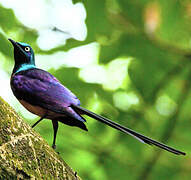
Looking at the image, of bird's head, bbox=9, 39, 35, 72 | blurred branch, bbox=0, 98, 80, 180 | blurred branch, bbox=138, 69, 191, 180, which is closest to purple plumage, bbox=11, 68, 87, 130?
bird's head, bbox=9, 39, 35, 72

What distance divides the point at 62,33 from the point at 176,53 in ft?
4.20

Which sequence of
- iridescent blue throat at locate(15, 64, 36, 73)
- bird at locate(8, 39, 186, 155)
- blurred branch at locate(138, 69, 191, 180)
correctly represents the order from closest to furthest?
bird at locate(8, 39, 186, 155), iridescent blue throat at locate(15, 64, 36, 73), blurred branch at locate(138, 69, 191, 180)

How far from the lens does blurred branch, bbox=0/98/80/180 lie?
2.14 m

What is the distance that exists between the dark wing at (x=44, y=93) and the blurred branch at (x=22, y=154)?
1.94 feet

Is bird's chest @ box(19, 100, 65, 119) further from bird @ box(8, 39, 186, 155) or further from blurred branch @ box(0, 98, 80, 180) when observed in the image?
blurred branch @ box(0, 98, 80, 180)

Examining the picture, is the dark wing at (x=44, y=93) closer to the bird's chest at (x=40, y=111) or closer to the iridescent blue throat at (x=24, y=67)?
the bird's chest at (x=40, y=111)

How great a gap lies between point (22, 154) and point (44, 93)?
3.36 feet

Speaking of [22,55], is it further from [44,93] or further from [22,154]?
[22,154]

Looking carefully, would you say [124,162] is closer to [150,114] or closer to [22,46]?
[150,114]

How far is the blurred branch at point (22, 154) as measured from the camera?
7.03 ft

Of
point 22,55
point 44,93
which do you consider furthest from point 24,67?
point 44,93

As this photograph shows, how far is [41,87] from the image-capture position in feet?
10.8

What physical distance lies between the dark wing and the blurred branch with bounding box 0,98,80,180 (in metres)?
0.59

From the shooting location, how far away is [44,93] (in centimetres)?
324
